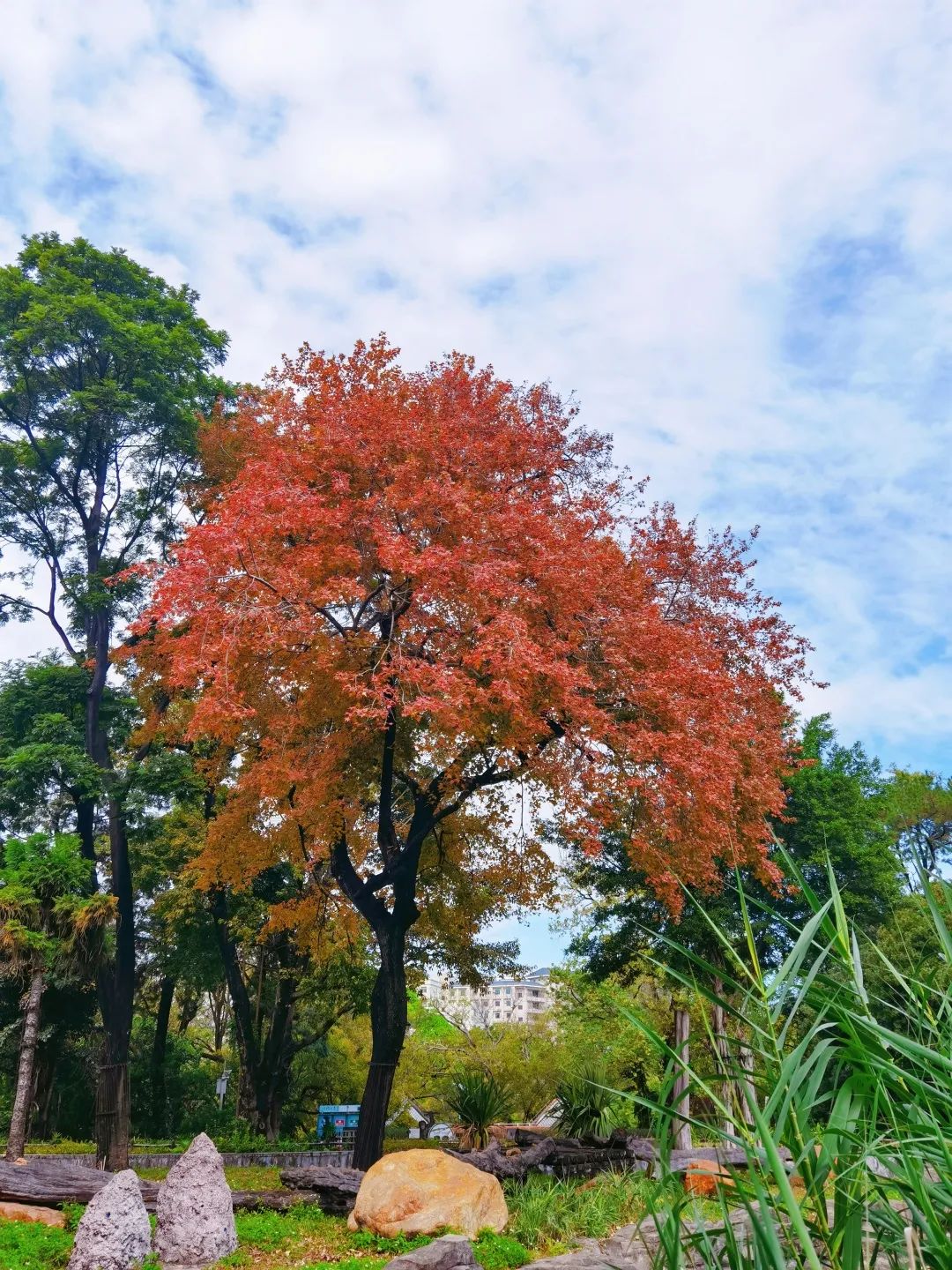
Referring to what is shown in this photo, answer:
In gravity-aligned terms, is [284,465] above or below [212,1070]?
above

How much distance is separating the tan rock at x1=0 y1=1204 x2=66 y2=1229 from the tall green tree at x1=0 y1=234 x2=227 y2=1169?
7712mm

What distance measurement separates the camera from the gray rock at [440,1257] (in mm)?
7039

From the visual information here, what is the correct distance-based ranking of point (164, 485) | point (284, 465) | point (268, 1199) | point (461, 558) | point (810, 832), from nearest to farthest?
point (268, 1199) < point (461, 558) < point (284, 465) < point (164, 485) < point (810, 832)

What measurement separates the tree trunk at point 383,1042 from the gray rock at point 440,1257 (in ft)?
17.3

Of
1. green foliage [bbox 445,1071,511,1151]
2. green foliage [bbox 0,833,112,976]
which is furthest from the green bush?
green foliage [bbox 0,833,112,976]

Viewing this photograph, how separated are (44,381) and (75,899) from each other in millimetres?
9819

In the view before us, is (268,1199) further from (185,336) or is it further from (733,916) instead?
(185,336)

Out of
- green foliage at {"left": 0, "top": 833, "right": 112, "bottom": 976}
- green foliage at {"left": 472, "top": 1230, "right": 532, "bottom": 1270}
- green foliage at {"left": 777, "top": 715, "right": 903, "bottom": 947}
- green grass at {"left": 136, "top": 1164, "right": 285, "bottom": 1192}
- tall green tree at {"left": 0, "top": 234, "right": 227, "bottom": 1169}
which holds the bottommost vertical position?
green grass at {"left": 136, "top": 1164, "right": 285, "bottom": 1192}

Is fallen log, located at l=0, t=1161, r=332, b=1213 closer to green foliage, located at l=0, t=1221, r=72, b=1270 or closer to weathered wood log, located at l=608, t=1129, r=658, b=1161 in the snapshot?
green foliage, located at l=0, t=1221, r=72, b=1270

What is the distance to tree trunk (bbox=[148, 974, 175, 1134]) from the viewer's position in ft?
78.1

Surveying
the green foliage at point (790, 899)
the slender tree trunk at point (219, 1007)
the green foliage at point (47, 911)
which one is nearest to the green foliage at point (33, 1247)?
the green foliage at point (47, 911)

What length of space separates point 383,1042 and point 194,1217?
16.4ft

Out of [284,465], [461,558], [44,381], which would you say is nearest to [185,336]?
[44,381]

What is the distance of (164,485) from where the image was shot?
19.2 m
